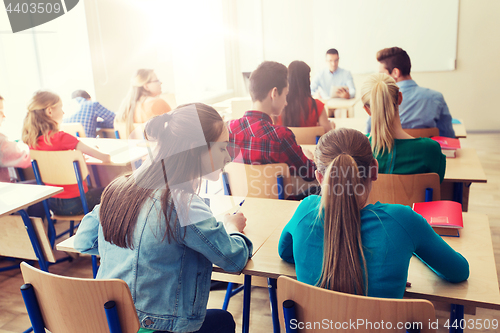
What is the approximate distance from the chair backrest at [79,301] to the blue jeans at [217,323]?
30 centimetres

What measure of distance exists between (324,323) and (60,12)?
4276 mm

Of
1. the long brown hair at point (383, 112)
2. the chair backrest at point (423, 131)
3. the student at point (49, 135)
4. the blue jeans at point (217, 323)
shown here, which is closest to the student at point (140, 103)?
the student at point (49, 135)

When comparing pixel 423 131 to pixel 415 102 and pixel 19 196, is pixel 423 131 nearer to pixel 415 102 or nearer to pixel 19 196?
pixel 415 102

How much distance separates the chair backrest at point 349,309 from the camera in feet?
2.79

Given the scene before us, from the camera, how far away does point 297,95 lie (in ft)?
9.55

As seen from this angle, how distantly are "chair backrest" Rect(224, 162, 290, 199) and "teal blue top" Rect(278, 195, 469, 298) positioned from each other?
3.13ft

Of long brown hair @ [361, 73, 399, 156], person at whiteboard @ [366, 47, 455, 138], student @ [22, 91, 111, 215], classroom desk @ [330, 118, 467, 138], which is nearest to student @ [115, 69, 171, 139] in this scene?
student @ [22, 91, 111, 215]

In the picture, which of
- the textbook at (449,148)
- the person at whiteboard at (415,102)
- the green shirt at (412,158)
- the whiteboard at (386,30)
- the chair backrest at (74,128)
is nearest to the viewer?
the green shirt at (412,158)

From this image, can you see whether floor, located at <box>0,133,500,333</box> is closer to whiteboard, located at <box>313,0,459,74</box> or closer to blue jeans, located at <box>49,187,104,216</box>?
blue jeans, located at <box>49,187,104,216</box>

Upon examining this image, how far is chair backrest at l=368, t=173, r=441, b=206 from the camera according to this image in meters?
1.68

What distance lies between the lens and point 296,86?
2.88 m

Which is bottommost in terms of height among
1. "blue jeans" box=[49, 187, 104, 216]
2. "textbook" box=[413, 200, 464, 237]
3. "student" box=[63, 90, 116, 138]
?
"blue jeans" box=[49, 187, 104, 216]

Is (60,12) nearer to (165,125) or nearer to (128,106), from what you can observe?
(128,106)

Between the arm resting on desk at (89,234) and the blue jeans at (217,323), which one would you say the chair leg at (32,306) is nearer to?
the arm resting on desk at (89,234)
